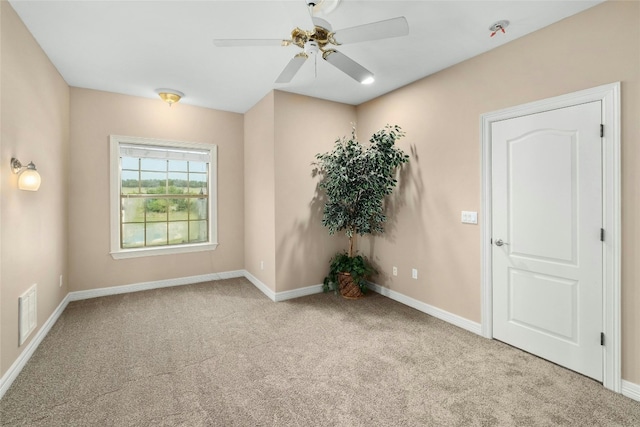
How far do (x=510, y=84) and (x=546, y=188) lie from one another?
97 centimetres

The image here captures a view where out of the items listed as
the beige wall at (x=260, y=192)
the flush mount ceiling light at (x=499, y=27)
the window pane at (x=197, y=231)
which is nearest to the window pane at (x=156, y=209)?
the window pane at (x=197, y=231)

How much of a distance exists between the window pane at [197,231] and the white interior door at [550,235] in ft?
13.1

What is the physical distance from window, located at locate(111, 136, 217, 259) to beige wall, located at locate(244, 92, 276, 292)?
54 centimetres

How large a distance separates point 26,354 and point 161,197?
2.46 meters

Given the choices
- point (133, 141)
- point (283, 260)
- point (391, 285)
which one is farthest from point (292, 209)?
point (133, 141)

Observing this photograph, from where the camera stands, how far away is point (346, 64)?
231cm

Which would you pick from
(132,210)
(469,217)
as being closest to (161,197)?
(132,210)

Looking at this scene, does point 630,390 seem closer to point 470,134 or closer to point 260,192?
point 470,134

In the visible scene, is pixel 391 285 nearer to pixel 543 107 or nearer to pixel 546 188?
pixel 546 188

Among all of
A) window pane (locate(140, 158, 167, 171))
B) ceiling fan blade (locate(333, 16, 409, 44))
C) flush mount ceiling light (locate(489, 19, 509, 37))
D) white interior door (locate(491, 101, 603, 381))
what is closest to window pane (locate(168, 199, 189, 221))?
window pane (locate(140, 158, 167, 171))

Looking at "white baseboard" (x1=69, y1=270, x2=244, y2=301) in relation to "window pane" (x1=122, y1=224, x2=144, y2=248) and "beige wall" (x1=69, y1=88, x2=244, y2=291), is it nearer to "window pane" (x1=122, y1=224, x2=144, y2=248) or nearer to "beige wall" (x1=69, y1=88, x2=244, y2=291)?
"beige wall" (x1=69, y1=88, x2=244, y2=291)

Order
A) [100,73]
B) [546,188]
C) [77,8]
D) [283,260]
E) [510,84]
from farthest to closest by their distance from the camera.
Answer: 1. [283,260]
2. [100,73]
3. [510,84]
4. [546,188]
5. [77,8]

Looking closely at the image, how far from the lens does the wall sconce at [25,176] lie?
2.26 m

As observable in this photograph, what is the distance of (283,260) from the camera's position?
157 inches
